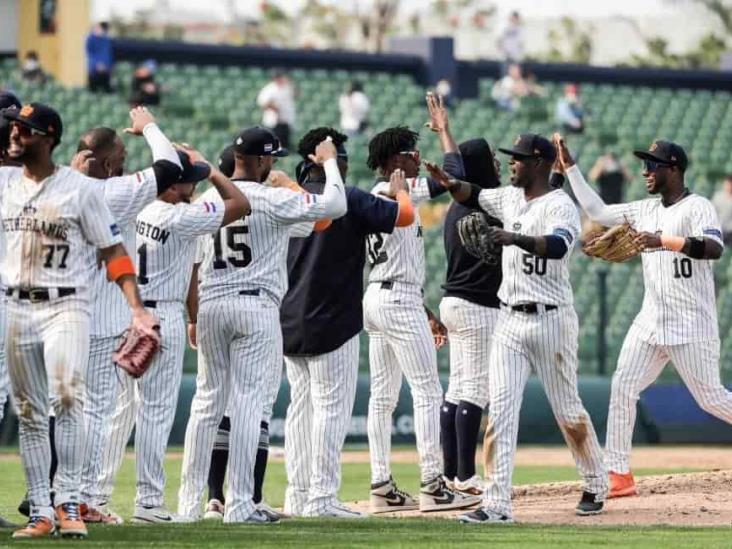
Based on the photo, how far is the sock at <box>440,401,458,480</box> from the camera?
34.4ft

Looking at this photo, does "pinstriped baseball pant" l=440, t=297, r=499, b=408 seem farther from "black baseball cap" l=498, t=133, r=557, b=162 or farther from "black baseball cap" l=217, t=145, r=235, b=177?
"black baseball cap" l=217, t=145, r=235, b=177

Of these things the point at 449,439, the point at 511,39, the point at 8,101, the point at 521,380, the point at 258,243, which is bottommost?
the point at 449,439

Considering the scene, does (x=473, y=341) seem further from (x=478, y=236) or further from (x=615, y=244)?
(x=478, y=236)

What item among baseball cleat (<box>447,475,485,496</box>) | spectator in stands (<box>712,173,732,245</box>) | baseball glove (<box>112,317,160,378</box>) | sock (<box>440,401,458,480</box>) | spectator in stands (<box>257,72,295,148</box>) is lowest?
baseball cleat (<box>447,475,485,496</box>)

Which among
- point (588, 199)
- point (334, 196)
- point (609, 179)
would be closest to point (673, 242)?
point (588, 199)

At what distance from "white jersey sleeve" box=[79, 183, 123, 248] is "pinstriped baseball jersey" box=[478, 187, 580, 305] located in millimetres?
Result: 2435

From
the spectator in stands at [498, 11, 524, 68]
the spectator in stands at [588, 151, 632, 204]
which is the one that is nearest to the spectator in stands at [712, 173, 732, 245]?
the spectator in stands at [588, 151, 632, 204]

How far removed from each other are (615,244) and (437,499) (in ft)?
5.69

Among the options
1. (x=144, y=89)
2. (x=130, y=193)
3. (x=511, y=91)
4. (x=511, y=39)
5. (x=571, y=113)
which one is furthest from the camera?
(x=511, y=39)

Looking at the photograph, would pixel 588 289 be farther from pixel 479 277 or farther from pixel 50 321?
pixel 50 321

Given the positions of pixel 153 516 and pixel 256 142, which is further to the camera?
pixel 256 142

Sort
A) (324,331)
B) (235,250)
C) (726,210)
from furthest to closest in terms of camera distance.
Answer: (726,210) → (324,331) → (235,250)

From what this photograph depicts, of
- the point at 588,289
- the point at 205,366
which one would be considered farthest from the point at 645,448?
the point at 205,366

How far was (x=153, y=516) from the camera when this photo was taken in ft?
28.9
